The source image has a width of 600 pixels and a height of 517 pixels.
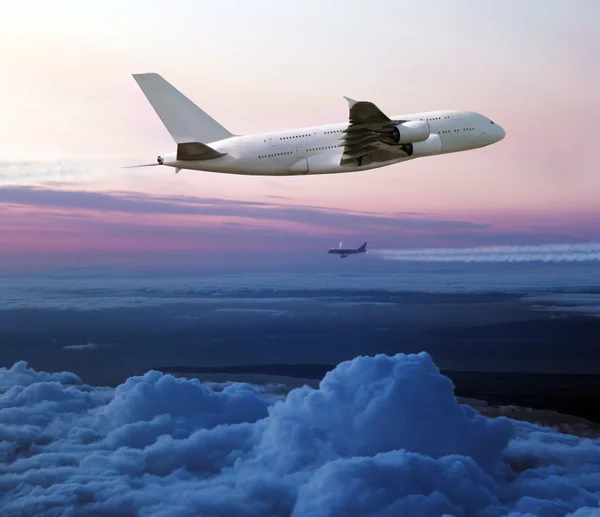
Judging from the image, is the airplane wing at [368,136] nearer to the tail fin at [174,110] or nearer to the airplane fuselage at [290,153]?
the airplane fuselage at [290,153]

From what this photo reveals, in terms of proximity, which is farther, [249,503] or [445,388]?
[249,503]

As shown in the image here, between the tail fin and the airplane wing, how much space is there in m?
12.6

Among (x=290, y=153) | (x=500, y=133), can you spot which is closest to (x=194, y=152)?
(x=290, y=153)

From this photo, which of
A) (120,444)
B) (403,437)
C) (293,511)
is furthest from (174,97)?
(120,444)

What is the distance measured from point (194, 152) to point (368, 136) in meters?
14.0

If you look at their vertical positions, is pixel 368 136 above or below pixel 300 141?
above

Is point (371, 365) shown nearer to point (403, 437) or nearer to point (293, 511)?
point (403, 437)

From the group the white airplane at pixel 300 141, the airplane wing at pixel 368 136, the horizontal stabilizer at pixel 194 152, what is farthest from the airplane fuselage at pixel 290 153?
the airplane wing at pixel 368 136

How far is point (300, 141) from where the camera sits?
5544 centimetres

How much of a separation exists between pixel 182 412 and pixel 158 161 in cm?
9311

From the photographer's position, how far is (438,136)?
2322 inches

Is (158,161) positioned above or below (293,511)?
above

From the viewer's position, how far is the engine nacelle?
5350cm

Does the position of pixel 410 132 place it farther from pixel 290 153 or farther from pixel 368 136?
pixel 290 153
